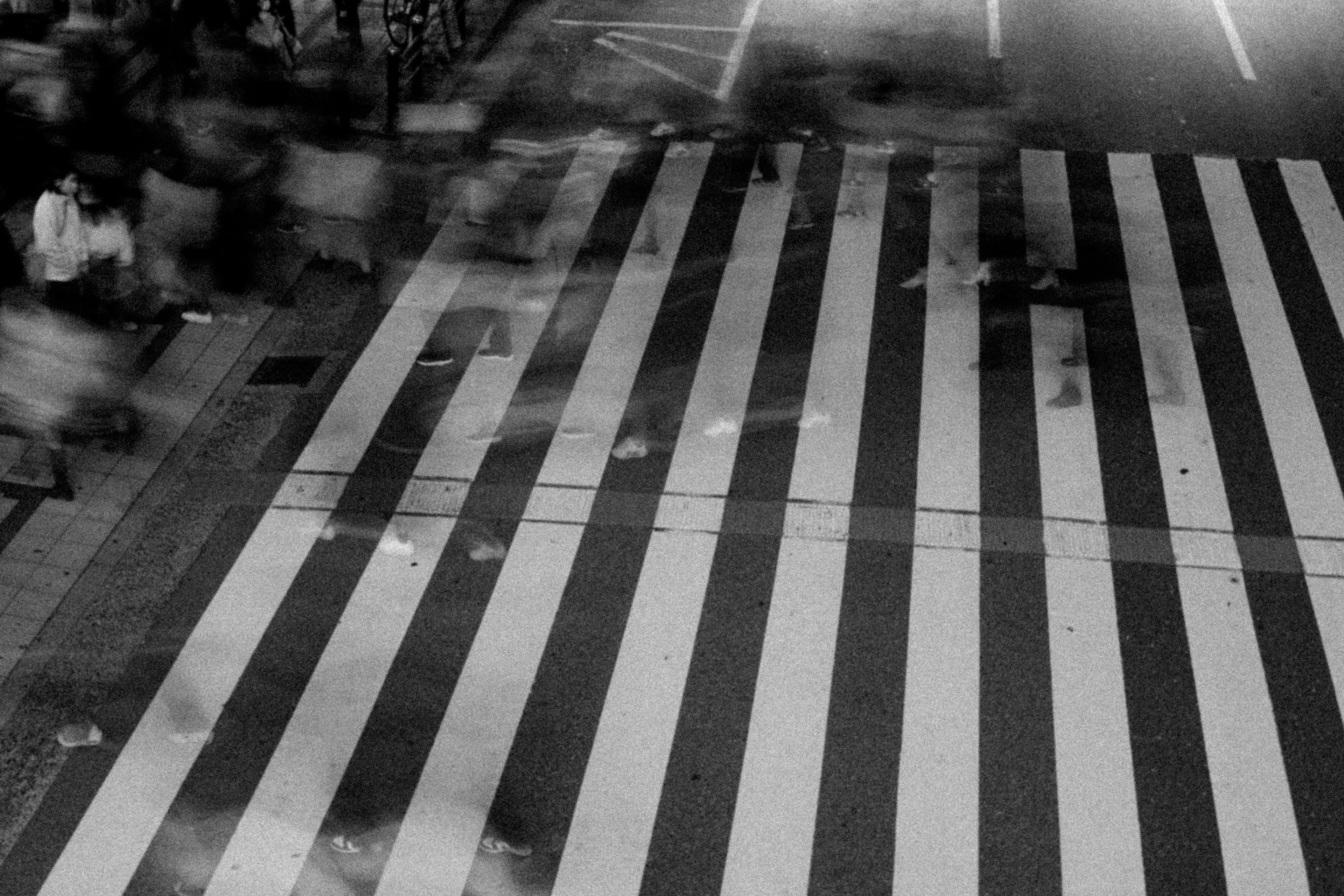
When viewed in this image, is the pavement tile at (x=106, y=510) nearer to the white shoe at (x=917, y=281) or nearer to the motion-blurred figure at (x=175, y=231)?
the motion-blurred figure at (x=175, y=231)

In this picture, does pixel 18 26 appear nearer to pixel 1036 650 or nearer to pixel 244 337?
pixel 244 337

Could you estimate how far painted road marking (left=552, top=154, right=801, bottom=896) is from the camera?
6695 millimetres

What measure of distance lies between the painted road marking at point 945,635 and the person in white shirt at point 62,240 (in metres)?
5.89

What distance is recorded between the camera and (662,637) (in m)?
7.82

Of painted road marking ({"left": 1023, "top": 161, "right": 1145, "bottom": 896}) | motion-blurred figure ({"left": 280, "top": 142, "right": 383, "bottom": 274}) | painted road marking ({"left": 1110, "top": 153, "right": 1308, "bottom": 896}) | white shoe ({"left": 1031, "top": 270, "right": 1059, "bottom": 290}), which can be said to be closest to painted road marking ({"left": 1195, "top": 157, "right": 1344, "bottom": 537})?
painted road marking ({"left": 1110, "top": 153, "right": 1308, "bottom": 896})

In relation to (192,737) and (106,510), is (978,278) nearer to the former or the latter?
(106,510)

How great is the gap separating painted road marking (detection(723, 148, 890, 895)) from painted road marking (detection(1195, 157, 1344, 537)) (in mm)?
2808

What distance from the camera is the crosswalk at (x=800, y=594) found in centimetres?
674

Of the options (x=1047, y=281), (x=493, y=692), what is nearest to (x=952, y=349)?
(x=1047, y=281)

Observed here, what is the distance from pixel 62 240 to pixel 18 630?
2811 millimetres

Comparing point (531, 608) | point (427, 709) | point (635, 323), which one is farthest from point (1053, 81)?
point (427, 709)

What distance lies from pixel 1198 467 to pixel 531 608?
4.49 metres

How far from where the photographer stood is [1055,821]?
6785 mm

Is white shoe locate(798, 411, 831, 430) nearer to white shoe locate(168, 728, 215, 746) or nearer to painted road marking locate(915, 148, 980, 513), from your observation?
painted road marking locate(915, 148, 980, 513)
